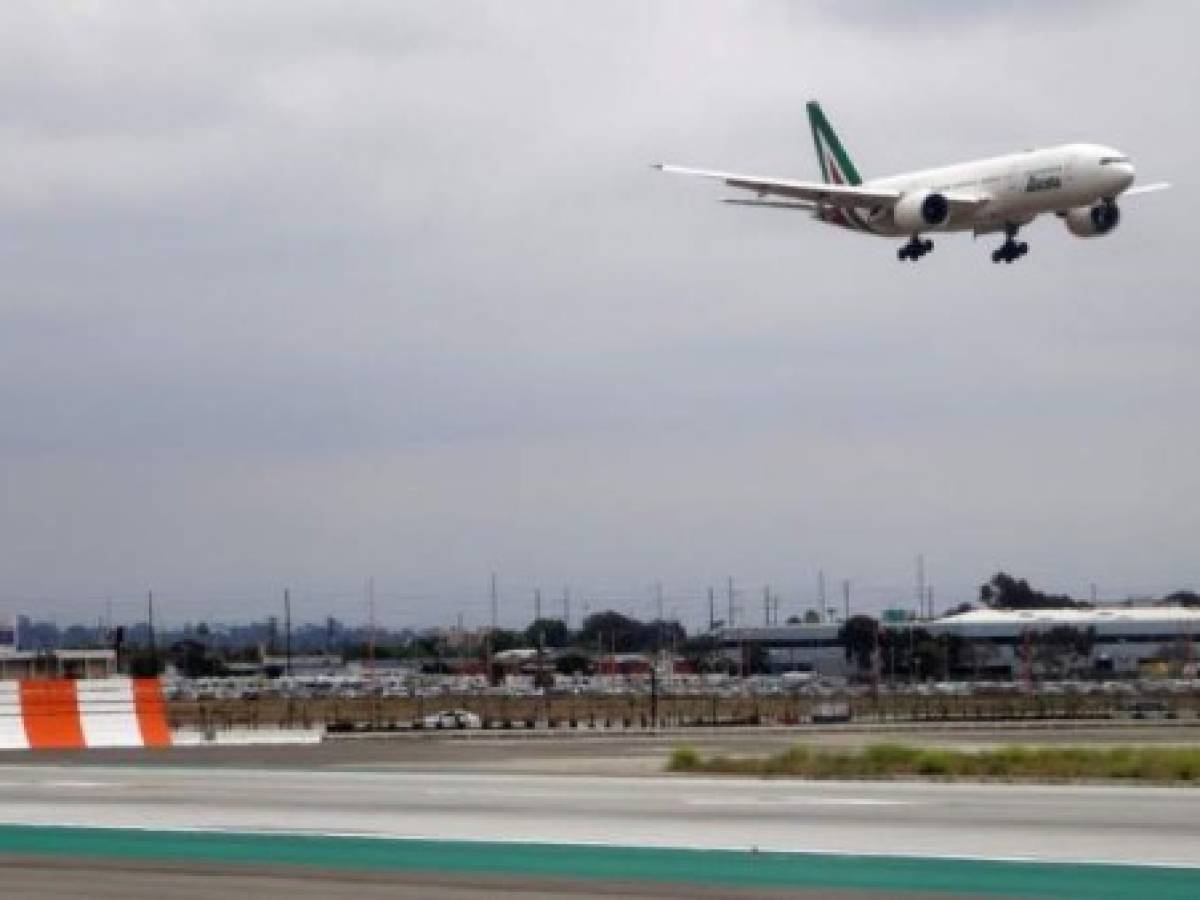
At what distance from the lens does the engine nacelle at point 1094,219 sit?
229 ft

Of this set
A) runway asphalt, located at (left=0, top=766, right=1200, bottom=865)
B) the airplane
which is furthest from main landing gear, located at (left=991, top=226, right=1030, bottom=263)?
runway asphalt, located at (left=0, top=766, right=1200, bottom=865)

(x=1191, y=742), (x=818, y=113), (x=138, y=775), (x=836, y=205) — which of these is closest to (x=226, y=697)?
(x=818, y=113)

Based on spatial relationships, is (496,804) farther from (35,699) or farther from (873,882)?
(35,699)

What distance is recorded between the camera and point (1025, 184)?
71500mm

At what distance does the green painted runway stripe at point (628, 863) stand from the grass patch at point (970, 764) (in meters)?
14.2

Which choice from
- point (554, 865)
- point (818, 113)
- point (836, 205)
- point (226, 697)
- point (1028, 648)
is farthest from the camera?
point (1028, 648)

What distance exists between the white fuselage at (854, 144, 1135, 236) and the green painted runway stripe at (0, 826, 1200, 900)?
155ft

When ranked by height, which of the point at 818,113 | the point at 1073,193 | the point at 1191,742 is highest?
the point at 818,113

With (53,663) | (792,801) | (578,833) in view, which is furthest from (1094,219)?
(53,663)

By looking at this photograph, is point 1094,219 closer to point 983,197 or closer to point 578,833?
point 983,197

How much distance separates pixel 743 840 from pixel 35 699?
26.0 meters

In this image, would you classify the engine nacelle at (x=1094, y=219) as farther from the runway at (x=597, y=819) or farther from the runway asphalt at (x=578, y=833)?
the runway at (x=597, y=819)

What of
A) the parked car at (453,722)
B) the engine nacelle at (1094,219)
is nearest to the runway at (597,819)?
the engine nacelle at (1094,219)

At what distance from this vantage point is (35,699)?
162 feet
